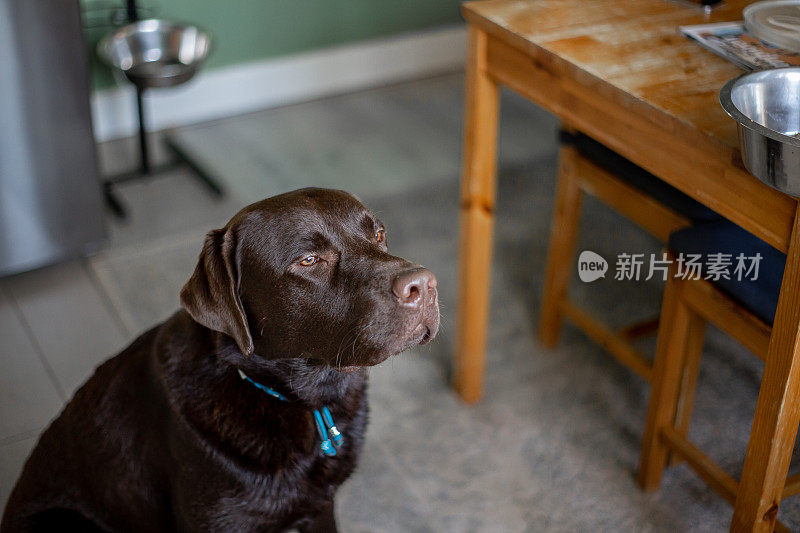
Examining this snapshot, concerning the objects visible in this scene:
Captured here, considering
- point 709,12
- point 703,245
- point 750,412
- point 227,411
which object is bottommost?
point 750,412

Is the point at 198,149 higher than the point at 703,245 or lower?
lower

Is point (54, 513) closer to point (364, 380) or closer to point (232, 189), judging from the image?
point (364, 380)

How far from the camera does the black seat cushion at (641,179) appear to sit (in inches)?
71.0

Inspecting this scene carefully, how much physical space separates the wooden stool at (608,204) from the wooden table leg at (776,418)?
0.46 meters

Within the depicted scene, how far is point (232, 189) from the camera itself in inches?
122

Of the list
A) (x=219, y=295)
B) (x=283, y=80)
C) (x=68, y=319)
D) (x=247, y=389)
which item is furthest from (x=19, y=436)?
(x=283, y=80)

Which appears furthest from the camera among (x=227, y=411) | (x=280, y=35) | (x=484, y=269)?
(x=280, y=35)

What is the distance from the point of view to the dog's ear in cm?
130

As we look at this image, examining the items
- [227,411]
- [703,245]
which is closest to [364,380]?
[227,411]

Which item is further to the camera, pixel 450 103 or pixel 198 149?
pixel 450 103

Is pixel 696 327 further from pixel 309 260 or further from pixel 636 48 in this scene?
pixel 309 260

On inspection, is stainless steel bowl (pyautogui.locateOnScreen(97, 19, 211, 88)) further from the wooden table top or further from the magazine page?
the magazine page

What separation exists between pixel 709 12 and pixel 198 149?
2.09 meters

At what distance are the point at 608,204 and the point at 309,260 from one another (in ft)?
3.55
